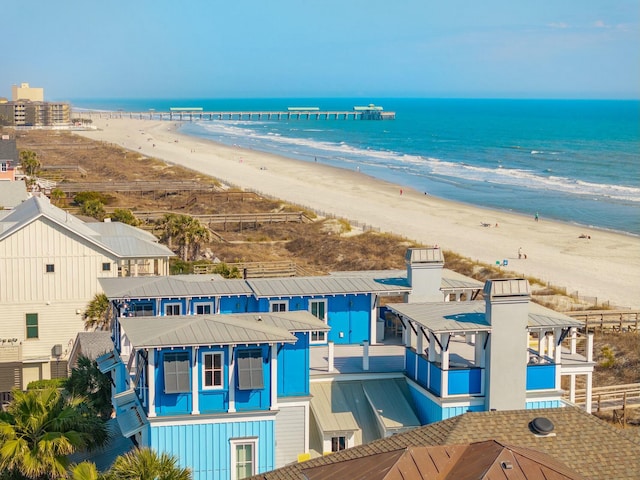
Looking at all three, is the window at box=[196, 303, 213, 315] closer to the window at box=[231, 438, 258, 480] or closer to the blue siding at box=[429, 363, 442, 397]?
the window at box=[231, 438, 258, 480]

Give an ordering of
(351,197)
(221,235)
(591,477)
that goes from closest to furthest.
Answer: (591,477) < (221,235) < (351,197)

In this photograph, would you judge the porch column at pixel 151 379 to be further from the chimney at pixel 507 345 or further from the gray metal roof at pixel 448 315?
the chimney at pixel 507 345

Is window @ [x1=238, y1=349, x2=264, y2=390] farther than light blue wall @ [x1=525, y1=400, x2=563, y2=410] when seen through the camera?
No

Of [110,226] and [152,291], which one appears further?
[110,226]

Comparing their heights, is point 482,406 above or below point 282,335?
below

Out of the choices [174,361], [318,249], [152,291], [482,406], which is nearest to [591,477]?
[482,406]

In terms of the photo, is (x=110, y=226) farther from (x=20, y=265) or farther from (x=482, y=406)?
(x=482, y=406)

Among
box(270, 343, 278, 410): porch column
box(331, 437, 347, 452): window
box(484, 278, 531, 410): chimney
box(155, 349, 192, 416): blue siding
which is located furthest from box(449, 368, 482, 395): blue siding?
box(155, 349, 192, 416): blue siding

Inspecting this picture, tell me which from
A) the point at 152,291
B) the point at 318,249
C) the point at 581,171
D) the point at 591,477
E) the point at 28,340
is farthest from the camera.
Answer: the point at 581,171
